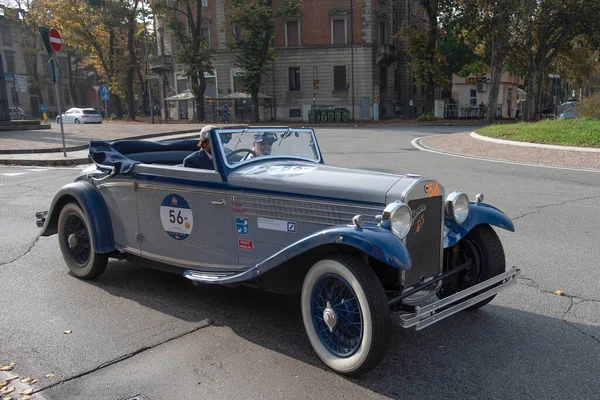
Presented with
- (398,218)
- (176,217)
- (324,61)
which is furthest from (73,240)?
(324,61)

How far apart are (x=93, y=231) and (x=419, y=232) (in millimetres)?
3268

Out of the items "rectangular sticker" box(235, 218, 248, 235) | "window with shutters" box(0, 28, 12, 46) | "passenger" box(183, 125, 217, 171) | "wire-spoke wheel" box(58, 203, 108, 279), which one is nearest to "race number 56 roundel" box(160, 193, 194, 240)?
"passenger" box(183, 125, 217, 171)

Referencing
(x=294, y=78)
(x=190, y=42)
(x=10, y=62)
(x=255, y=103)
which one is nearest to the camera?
(x=190, y=42)

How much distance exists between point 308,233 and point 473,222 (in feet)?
4.54

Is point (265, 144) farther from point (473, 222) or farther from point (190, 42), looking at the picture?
point (190, 42)

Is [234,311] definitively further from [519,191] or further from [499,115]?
[499,115]

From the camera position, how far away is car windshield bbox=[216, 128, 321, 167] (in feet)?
15.0

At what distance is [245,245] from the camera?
14.1 ft

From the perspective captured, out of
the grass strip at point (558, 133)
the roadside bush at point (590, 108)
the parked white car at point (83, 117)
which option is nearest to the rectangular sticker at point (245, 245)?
the grass strip at point (558, 133)

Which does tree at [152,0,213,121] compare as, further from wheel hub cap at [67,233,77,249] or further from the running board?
the running board

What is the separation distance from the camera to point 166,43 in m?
53.9

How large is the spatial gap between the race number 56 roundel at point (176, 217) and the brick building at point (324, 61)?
132 ft

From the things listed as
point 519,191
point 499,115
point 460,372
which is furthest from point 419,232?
point 499,115

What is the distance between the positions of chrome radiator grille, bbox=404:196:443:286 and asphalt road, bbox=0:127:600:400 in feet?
1.78
